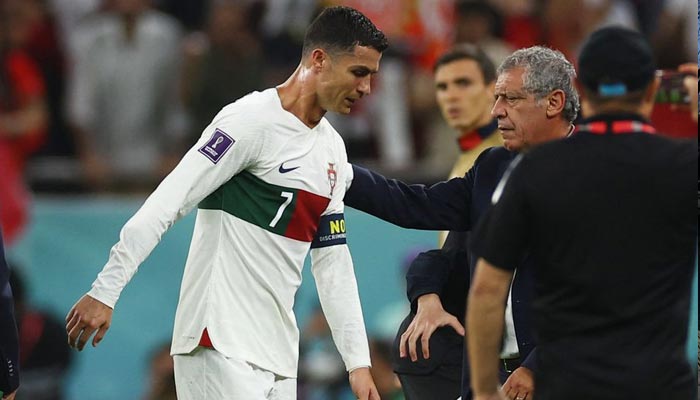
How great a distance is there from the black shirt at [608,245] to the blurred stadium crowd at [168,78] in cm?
526

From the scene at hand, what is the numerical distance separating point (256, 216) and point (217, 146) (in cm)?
28

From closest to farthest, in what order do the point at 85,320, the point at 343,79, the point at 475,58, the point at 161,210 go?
1. the point at 85,320
2. the point at 161,210
3. the point at 343,79
4. the point at 475,58

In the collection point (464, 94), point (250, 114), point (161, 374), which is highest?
point (250, 114)

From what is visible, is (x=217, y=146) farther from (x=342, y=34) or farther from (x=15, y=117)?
(x=15, y=117)

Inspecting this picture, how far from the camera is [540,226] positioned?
11.5ft

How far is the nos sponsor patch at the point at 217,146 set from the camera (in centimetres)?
435

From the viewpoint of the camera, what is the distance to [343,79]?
4.60m

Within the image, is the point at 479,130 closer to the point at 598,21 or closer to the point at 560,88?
the point at 560,88

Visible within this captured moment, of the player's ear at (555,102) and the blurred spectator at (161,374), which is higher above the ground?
the player's ear at (555,102)

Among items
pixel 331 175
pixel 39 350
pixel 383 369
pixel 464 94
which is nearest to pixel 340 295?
pixel 331 175

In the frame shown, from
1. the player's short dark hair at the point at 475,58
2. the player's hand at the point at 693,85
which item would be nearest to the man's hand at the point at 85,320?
the player's hand at the point at 693,85

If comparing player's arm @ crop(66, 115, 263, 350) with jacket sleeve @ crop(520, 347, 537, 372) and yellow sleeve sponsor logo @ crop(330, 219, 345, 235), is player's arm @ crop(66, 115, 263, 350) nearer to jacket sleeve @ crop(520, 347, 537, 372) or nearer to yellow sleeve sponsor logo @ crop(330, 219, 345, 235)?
yellow sleeve sponsor logo @ crop(330, 219, 345, 235)

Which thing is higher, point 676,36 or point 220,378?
point 676,36

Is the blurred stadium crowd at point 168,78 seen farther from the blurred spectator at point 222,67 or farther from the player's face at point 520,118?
the player's face at point 520,118
